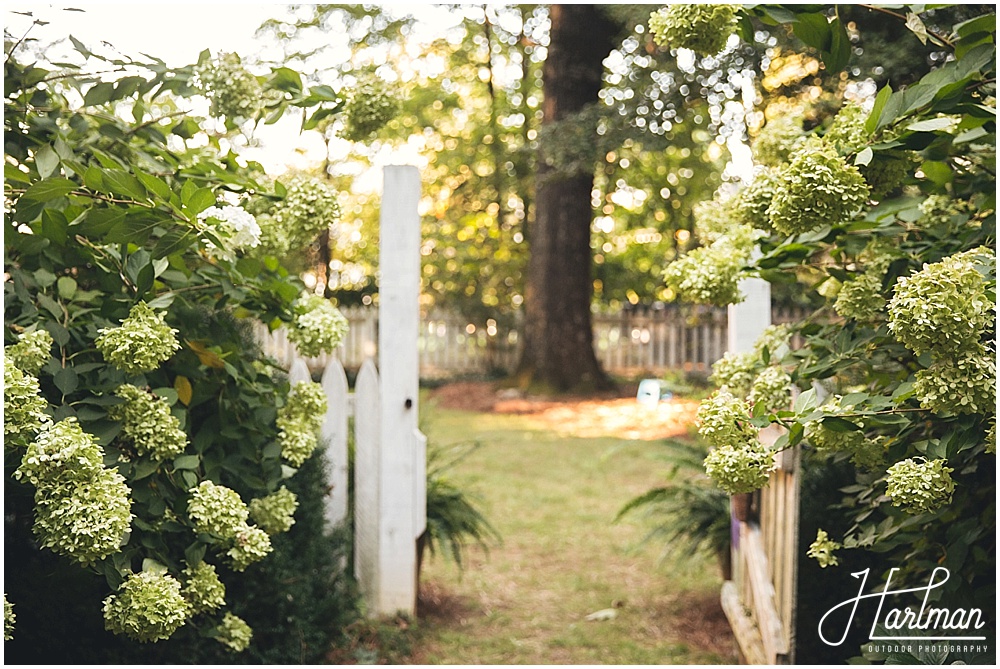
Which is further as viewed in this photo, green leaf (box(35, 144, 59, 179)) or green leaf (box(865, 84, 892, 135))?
green leaf (box(35, 144, 59, 179))

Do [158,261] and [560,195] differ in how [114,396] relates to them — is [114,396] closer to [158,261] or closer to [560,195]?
[158,261]

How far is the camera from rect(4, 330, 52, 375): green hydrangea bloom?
1.31m

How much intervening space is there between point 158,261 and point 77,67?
0.54 metres

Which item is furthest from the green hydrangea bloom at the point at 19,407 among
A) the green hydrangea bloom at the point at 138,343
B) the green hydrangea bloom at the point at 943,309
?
the green hydrangea bloom at the point at 943,309

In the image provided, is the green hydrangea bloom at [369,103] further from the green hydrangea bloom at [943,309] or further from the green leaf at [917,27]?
the green hydrangea bloom at [943,309]

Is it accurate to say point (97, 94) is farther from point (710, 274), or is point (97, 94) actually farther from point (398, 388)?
point (398, 388)

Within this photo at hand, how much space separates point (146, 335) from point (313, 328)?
40 cm

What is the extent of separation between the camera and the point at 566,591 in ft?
12.2

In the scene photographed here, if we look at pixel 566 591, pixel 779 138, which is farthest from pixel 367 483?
pixel 779 138

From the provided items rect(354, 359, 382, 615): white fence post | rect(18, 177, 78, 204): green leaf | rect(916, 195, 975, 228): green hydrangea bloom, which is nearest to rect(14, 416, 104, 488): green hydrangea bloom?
rect(18, 177, 78, 204): green leaf

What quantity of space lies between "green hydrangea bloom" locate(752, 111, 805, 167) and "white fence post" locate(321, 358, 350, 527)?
5.67 feet

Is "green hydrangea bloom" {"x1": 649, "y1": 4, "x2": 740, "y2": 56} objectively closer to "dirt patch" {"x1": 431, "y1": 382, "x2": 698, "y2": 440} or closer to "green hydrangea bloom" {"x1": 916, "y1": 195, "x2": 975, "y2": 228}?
"green hydrangea bloom" {"x1": 916, "y1": 195, "x2": 975, "y2": 228}

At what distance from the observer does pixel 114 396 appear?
1.41m

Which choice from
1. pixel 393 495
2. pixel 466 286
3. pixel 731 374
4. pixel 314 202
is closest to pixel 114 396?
pixel 314 202
